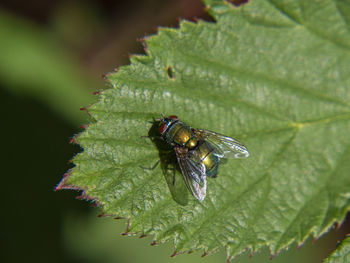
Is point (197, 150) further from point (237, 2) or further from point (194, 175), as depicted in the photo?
point (237, 2)

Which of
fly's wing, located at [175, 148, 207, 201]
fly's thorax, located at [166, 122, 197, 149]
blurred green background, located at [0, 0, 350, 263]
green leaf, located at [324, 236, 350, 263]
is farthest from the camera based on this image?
blurred green background, located at [0, 0, 350, 263]

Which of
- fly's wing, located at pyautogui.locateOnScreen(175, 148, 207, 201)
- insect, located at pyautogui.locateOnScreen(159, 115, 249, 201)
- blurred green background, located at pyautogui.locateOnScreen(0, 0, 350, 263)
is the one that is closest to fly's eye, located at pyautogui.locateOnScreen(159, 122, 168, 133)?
insect, located at pyautogui.locateOnScreen(159, 115, 249, 201)

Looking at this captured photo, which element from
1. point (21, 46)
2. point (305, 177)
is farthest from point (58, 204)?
point (305, 177)

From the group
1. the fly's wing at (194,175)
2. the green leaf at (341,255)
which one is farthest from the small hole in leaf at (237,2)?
the green leaf at (341,255)

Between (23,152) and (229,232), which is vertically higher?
(23,152)

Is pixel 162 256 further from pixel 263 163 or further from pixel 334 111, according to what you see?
pixel 334 111

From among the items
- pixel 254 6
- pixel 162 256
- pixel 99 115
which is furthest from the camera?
pixel 162 256

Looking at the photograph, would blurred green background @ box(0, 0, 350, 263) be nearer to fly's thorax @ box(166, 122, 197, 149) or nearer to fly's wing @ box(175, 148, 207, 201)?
fly's thorax @ box(166, 122, 197, 149)

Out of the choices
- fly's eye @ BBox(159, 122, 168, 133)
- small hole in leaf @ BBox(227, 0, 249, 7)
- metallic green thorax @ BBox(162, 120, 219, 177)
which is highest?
small hole in leaf @ BBox(227, 0, 249, 7)
